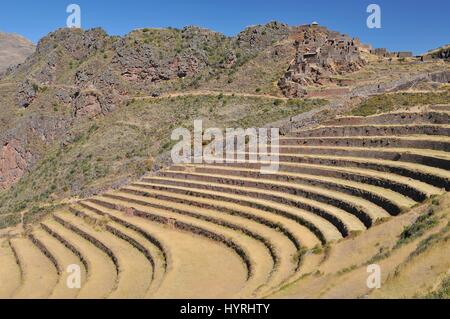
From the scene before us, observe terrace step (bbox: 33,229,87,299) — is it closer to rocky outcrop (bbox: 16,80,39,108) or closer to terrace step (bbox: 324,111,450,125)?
terrace step (bbox: 324,111,450,125)

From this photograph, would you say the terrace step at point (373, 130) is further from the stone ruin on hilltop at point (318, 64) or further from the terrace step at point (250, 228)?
the stone ruin on hilltop at point (318, 64)

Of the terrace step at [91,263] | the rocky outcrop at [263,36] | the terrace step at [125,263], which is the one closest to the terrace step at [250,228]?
the terrace step at [125,263]

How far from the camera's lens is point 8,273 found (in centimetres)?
1884

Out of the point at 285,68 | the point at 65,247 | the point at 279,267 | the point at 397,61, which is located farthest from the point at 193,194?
the point at 397,61

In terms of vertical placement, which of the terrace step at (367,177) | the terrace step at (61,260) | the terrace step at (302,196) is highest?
the terrace step at (367,177)

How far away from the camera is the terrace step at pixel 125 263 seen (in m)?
14.0

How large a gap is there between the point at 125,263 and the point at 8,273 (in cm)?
556

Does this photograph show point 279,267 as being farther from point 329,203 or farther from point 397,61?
point 397,61

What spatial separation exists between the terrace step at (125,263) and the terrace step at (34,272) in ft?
6.80

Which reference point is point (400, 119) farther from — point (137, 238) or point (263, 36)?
point (263, 36)

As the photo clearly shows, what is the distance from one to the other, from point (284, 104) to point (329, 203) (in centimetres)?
1907

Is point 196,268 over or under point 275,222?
under

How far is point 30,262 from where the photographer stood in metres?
19.5
